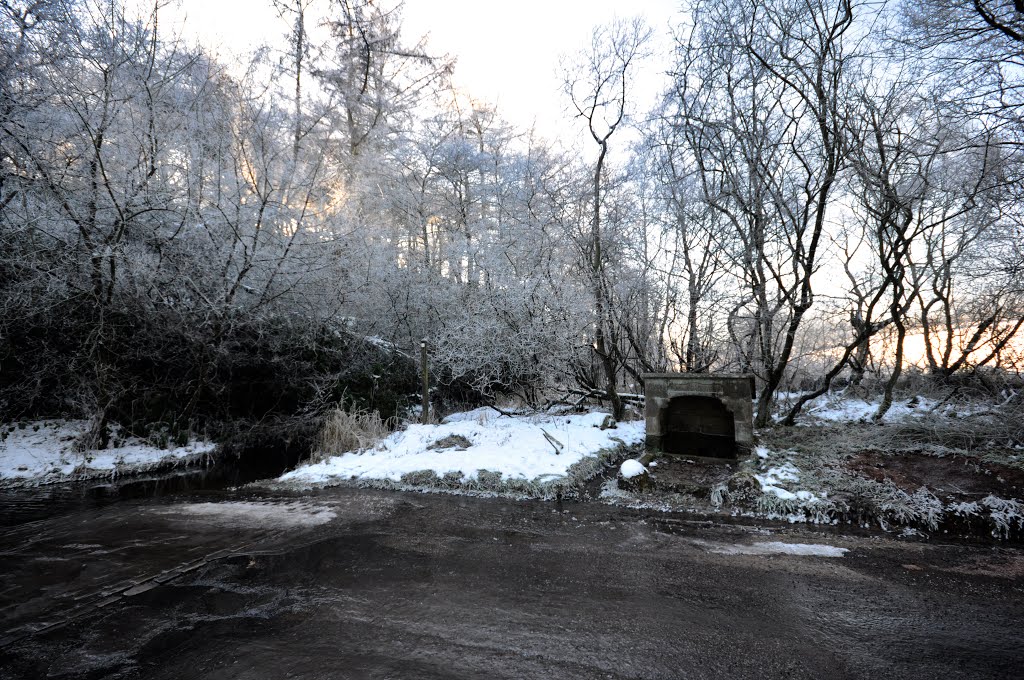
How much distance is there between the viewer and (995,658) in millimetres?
2635

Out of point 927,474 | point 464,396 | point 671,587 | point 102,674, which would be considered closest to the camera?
point 102,674

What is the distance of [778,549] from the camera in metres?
4.38

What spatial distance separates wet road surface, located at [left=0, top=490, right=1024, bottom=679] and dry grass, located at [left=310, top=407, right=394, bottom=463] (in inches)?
141

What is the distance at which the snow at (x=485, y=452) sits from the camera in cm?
721

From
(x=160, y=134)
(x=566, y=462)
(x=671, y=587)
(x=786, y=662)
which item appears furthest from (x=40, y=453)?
(x=786, y=662)

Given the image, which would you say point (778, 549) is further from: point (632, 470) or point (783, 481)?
point (632, 470)

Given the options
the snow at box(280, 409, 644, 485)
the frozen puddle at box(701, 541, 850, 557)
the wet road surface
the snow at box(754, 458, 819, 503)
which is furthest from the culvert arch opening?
the frozen puddle at box(701, 541, 850, 557)

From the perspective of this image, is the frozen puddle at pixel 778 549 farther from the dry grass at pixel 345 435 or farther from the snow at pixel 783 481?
the dry grass at pixel 345 435

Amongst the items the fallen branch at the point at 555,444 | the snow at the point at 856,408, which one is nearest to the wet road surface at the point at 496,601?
the fallen branch at the point at 555,444

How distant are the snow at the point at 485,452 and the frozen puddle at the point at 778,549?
8.76 feet

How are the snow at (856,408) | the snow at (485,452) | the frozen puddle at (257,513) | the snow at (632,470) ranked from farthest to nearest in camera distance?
the snow at (856,408) < the snow at (485,452) < the snow at (632,470) < the frozen puddle at (257,513)

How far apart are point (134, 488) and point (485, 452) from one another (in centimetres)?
544

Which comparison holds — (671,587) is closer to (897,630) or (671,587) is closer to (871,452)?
(897,630)

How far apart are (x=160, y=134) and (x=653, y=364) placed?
1094 centimetres
